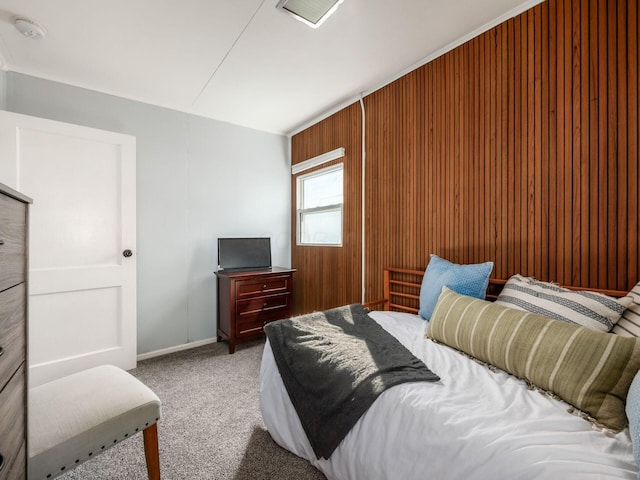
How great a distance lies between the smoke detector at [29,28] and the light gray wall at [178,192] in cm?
64

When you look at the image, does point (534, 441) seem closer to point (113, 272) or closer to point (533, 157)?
point (533, 157)

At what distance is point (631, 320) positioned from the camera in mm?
1167

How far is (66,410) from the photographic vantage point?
110 centimetres

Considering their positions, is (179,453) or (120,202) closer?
(179,453)

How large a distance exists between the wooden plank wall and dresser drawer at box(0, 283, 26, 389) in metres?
2.26

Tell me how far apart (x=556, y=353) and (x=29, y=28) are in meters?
3.35

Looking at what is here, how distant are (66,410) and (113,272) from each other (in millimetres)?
1631

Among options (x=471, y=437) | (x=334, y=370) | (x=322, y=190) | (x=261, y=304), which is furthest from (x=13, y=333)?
(x=322, y=190)

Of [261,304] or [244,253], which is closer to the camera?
[261,304]

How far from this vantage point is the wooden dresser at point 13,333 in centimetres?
78

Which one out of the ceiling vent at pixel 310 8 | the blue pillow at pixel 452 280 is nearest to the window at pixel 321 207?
the blue pillow at pixel 452 280

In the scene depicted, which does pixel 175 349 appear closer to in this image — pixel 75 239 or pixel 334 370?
pixel 75 239

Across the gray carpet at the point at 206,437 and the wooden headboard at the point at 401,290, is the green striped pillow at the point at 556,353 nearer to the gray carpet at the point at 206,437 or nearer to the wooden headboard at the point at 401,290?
the wooden headboard at the point at 401,290

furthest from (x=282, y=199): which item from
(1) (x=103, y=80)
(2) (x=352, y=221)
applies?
(1) (x=103, y=80)
